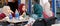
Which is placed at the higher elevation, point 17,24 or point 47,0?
point 47,0

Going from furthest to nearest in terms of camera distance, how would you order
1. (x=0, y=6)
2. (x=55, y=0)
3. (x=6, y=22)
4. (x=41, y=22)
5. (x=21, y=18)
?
(x=0, y=6), (x=55, y=0), (x=21, y=18), (x=6, y=22), (x=41, y=22)

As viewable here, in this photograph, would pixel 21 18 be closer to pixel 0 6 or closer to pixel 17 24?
pixel 17 24

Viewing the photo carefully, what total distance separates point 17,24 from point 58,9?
903mm

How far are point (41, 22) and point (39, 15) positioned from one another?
0.62m

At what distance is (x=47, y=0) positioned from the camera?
2.79m

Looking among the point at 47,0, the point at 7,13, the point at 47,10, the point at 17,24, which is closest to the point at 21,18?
the point at 17,24

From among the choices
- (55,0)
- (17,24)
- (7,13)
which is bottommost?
(17,24)

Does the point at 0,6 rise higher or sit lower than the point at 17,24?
higher

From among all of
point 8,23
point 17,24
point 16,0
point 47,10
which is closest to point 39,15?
point 47,10

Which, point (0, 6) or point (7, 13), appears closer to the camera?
point (7, 13)

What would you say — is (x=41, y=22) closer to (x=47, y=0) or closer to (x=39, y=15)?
(x=39, y=15)

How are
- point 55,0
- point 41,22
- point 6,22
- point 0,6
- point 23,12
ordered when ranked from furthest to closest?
point 0,6, point 55,0, point 23,12, point 6,22, point 41,22

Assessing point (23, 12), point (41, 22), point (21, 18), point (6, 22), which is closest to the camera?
point (41, 22)

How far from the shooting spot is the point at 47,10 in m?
2.46
